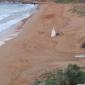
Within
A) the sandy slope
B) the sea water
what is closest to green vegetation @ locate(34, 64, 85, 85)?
the sandy slope

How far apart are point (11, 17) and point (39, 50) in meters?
9.47

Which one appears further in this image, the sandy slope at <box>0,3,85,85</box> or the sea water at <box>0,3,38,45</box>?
the sea water at <box>0,3,38,45</box>

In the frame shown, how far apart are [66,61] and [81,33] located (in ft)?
15.5

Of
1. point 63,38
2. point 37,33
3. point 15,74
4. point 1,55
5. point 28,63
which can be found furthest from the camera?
point 37,33

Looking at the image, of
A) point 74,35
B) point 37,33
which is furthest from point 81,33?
point 37,33

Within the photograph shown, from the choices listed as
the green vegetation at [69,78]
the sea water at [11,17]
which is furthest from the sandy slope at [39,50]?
the green vegetation at [69,78]

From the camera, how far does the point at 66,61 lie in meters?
12.6

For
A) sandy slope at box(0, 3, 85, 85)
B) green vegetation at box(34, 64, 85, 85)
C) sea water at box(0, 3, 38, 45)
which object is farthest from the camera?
sea water at box(0, 3, 38, 45)

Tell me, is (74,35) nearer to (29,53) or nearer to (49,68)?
(29,53)

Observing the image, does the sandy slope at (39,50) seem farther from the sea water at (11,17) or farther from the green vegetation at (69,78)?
the green vegetation at (69,78)

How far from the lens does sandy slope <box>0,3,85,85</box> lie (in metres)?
11.6

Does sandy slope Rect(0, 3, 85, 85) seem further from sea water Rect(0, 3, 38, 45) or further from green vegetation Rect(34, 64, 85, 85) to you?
green vegetation Rect(34, 64, 85, 85)

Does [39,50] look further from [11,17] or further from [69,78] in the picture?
[11,17]

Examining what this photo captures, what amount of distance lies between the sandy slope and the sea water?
2.25 ft
